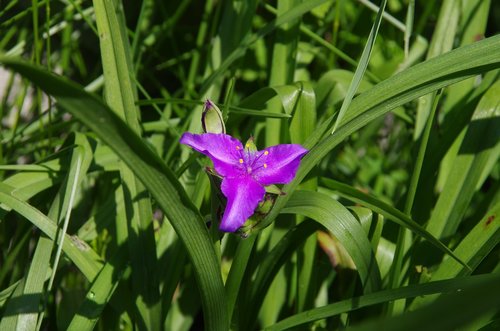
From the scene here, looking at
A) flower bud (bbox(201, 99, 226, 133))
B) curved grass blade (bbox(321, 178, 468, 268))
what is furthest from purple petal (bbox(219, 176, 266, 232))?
curved grass blade (bbox(321, 178, 468, 268))

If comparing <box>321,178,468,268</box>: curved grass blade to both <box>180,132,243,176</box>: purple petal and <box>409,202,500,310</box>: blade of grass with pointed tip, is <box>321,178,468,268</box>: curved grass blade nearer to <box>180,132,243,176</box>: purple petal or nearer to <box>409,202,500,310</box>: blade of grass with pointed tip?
<box>409,202,500,310</box>: blade of grass with pointed tip

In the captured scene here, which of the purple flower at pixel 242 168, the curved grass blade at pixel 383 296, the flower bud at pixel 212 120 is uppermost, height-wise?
the flower bud at pixel 212 120

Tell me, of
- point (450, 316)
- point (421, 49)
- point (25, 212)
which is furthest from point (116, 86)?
point (421, 49)

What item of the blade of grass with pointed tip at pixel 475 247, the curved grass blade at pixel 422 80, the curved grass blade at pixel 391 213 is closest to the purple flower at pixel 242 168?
the curved grass blade at pixel 422 80

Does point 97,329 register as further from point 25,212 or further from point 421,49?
point 421,49

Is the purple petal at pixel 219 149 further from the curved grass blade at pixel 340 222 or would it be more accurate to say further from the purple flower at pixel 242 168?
the curved grass blade at pixel 340 222

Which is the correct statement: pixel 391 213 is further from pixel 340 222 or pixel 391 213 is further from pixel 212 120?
pixel 212 120
